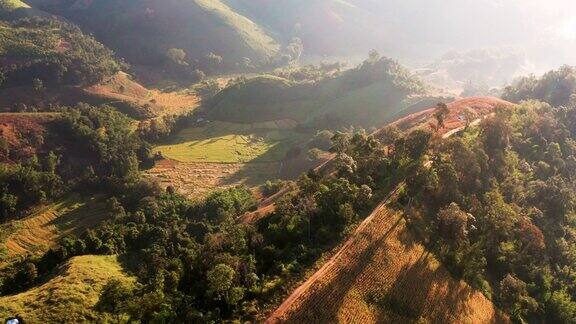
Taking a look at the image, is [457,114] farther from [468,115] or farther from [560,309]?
[560,309]

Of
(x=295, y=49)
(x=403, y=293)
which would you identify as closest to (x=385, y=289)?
(x=403, y=293)

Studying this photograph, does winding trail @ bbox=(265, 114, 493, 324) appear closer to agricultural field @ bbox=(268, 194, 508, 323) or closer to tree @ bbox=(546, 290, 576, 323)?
agricultural field @ bbox=(268, 194, 508, 323)

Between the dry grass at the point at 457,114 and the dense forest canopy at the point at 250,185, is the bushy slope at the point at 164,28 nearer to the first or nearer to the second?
the dense forest canopy at the point at 250,185

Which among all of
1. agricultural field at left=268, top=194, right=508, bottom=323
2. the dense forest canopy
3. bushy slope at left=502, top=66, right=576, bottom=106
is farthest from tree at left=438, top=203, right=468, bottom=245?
bushy slope at left=502, top=66, right=576, bottom=106

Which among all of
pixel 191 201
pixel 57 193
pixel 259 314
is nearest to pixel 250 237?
pixel 259 314

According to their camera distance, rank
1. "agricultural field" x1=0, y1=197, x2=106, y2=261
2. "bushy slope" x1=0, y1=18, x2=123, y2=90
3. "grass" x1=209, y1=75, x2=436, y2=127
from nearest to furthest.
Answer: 1. "agricultural field" x1=0, y1=197, x2=106, y2=261
2. "bushy slope" x1=0, y1=18, x2=123, y2=90
3. "grass" x1=209, y1=75, x2=436, y2=127

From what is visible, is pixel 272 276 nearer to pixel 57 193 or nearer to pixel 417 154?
pixel 417 154

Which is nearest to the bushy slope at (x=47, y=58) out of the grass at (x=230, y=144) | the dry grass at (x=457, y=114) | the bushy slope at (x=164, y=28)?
the bushy slope at (x=164, y=28)

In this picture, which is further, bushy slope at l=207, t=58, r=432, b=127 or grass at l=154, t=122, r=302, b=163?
bushy slope at l=207, t=58, r=432, b=127

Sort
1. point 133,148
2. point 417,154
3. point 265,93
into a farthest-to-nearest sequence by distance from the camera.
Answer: point 265,93
point 133,148
point 417,154
